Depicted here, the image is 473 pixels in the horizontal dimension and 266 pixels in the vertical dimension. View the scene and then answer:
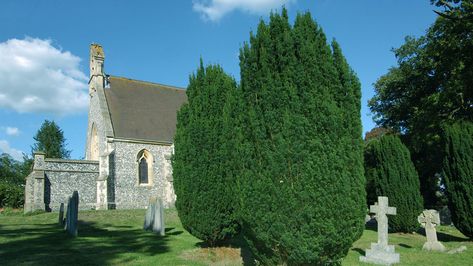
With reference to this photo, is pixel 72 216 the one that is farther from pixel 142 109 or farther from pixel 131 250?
pixel 142 109

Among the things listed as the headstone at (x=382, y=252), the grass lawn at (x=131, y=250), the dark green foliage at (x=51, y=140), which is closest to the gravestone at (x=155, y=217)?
the grass lawn at (x=131, y=250)

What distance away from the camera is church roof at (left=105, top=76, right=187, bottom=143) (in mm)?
28828

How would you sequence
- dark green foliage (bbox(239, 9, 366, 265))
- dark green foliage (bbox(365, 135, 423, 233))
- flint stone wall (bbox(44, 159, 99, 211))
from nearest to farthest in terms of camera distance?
1. dark green foliage (bbox(239, 9, 366, 265))
2. dark green foliage (bbox(365, 135, 423, 233))
3. flint stone wall (bbox(44, 159, 99, 211))

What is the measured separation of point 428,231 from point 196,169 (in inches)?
285

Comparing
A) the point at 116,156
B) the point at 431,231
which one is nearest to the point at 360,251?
the point at 431,231

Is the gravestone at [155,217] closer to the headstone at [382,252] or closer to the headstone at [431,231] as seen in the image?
the headstone at [382,252]

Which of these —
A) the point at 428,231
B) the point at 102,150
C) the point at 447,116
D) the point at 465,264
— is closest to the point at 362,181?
the point at 465,264

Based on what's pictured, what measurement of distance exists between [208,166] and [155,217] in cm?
533

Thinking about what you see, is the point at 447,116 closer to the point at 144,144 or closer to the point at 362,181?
the point at 362,181

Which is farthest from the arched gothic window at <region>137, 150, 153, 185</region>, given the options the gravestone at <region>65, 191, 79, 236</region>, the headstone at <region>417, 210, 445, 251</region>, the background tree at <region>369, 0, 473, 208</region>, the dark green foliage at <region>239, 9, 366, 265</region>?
the dark green foliage at <region>239, 9, 366, 265</region>

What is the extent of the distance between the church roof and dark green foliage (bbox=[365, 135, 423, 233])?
54.8 ft

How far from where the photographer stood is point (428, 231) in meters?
11.4

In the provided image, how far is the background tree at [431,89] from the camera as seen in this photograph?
711 inches

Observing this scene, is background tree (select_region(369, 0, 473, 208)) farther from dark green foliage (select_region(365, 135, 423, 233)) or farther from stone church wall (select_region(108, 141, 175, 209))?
stone church wall (select_region(108, 141, 175, 209))
